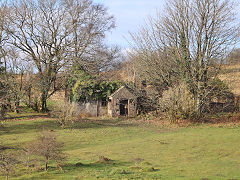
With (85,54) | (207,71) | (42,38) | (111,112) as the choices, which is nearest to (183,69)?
(207,71)

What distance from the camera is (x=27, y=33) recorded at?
127 feet

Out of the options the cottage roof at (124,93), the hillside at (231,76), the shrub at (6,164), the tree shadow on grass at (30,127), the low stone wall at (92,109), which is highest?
the hillside at (231,76)

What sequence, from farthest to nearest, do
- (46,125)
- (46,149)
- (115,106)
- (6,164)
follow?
(115,106) → (46,125) → (46,149) → (6,164)

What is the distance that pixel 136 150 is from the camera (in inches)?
761

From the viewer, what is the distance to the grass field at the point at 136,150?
13305 millimetres

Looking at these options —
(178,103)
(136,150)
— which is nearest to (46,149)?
(136,150)

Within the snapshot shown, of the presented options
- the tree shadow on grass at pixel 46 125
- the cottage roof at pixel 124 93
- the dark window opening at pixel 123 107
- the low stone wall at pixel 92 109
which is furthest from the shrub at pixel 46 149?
the dark window opening at pixel 123 107

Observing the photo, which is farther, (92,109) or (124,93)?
(92,109)

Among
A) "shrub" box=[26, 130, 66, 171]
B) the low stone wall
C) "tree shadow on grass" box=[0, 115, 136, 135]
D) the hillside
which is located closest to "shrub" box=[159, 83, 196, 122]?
"tree shadow on grass" box=[0, 115, 136, 135]

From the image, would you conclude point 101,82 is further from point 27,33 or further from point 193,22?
point 193,22

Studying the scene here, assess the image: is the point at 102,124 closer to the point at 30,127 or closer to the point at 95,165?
the point at 30,127

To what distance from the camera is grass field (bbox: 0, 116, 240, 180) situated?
1330 centimetres

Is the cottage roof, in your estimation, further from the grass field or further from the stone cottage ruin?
the grass field

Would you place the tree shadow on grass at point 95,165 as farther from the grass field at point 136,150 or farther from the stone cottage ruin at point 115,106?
the stone cottage ruin at point 115,106
